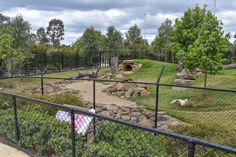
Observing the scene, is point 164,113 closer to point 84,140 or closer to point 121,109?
point 121,109

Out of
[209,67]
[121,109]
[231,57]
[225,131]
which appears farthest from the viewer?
[231,57]

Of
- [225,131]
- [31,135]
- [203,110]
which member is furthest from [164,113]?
[31,135]

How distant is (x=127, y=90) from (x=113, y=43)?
21057 mm

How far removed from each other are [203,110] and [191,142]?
25.2 ft

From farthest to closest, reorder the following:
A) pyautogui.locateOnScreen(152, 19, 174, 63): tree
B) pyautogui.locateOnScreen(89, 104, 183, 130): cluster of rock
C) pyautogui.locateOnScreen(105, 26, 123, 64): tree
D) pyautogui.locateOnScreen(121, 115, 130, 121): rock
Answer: pyautogui.locateOnScreen(152, 19, 174, 63): tree, pyautogui.locateOnScreen(105, 26, 123, 64): tree, pyautogui.locateOnScreen(121, 115, 130, 121): rock, pyautogui.locateOnScreen(89, 104, 183, 130): cluster of rock

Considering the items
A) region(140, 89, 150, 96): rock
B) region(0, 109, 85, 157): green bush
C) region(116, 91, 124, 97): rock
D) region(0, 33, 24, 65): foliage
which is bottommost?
region(116, 91, 124, 97): rock

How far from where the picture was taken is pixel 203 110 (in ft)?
32.3

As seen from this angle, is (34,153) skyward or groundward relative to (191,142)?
groundward

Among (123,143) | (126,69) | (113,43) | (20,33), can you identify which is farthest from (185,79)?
(113,43)

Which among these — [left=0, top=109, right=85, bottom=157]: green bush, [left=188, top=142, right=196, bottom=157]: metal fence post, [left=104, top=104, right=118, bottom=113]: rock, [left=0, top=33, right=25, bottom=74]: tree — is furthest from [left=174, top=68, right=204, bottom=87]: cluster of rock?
[left=188, top=142, right=196, bottom=157]: metal fence post

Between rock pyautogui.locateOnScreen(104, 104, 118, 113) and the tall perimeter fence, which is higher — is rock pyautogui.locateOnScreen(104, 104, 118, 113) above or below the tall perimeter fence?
below

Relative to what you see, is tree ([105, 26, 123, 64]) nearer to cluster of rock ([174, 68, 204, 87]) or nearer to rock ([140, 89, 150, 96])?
cluster of rock ([174, 68, 204, 87])

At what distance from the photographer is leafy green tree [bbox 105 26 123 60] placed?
118 feet

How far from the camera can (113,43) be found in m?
36.2
